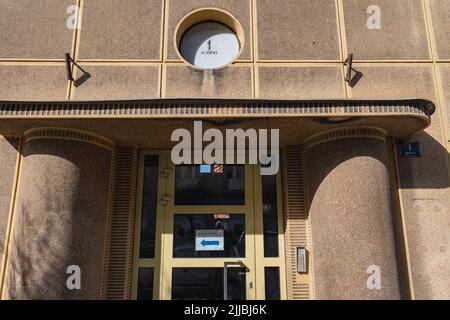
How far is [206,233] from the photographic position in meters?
6.97

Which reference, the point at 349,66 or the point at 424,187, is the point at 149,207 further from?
the point at 424,187

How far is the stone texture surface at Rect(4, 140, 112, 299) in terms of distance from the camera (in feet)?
19.4

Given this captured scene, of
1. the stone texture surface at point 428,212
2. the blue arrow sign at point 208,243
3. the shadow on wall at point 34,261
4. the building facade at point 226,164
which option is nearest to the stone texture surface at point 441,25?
the building facade at point 226,164

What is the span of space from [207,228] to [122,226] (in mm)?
1444

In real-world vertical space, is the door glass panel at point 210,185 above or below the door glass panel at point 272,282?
above

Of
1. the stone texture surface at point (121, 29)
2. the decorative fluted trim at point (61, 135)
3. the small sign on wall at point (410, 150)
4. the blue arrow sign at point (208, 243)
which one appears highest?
the stone texture surface at point (121, 29)

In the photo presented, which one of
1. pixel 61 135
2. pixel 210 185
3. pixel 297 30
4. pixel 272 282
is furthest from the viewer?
pixel 210 185

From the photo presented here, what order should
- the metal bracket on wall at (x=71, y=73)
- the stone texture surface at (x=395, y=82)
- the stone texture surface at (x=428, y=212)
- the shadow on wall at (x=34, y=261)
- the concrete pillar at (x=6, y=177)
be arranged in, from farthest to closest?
the stone texture surface at (x=395, y=82) → the metal bracket on wall at (x=71, y=73) → the concrete pillar at (x=6, y=177) → the stone texture surface at (x=428, y=212) → the shadow on wall at (x=34, y=261)

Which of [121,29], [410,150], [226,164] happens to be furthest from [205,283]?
[121,29]

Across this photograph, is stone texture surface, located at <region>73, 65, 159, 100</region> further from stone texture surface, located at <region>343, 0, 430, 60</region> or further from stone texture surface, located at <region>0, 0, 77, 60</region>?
stone texture surface, located at <region>343, 0, 430, 60</region>

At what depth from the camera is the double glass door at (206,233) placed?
678 centimetres

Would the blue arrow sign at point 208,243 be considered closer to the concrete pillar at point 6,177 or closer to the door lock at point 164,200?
the door lock at point 164,200

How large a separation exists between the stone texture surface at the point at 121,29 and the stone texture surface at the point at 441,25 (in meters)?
4.86

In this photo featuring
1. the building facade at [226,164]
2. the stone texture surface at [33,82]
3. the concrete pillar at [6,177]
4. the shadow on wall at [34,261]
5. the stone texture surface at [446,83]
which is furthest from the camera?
the stone texture surface at [446,83]
